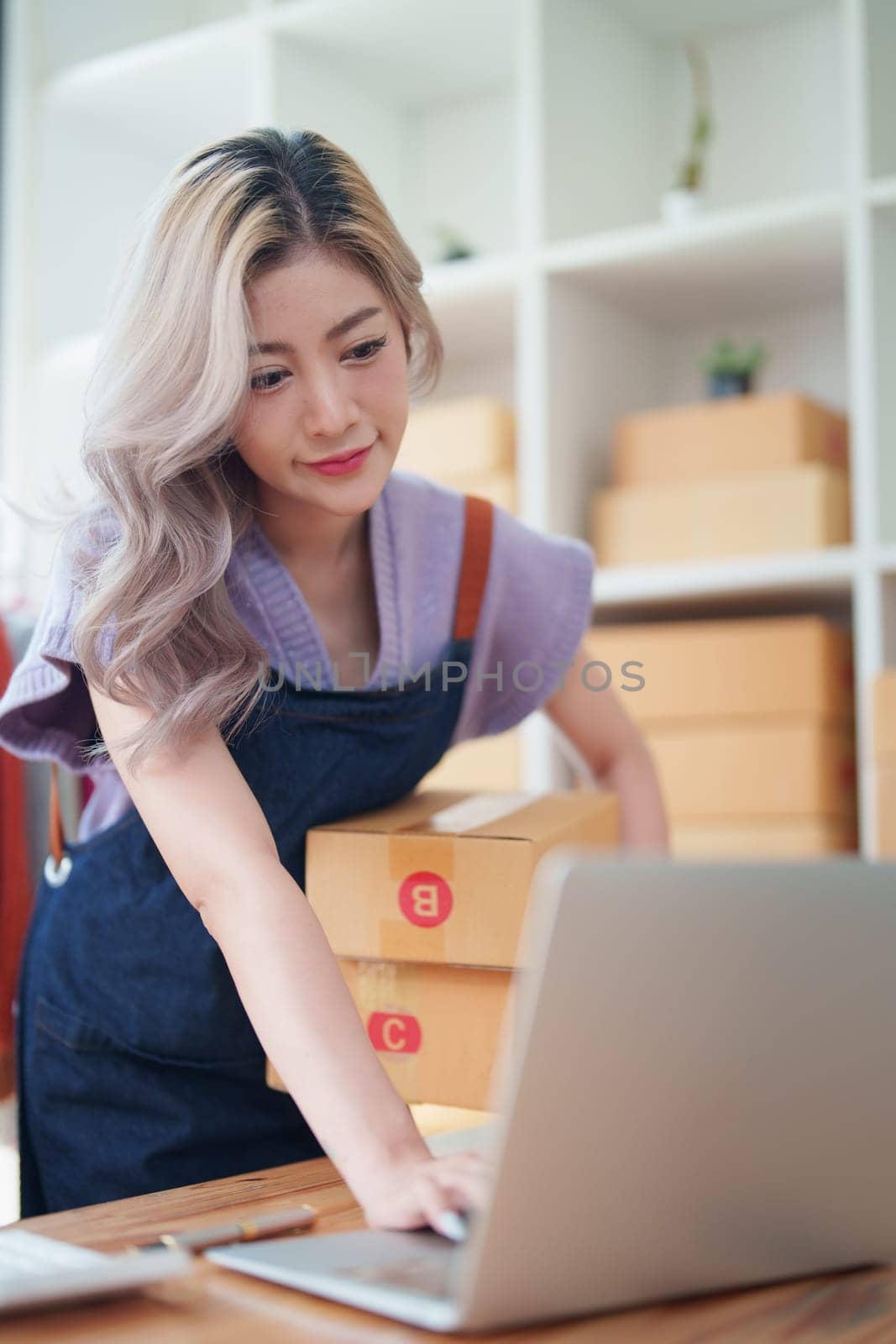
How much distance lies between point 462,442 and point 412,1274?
5.21 feet

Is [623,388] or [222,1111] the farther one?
[623,388]

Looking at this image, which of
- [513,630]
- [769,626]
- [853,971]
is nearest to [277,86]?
[769,626]

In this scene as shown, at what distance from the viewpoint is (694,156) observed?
205 centimetres

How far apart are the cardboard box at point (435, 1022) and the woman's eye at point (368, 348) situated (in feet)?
1.30

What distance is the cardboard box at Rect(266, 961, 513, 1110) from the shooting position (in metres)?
0.92

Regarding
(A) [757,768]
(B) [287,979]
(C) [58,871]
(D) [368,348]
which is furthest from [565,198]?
(B) [287,979]

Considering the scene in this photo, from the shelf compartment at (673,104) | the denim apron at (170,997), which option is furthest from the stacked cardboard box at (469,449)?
the denim apron at (170,997)

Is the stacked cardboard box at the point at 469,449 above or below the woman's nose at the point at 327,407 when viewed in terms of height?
above

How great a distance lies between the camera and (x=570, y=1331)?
54cm

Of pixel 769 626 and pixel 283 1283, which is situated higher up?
pixel 769 626

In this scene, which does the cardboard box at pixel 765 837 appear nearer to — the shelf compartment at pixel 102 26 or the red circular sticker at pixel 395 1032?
the red circular sticker at pixel 395 1032

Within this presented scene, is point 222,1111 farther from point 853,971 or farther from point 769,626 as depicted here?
point 769,626

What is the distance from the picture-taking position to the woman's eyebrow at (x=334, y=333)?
36.1 inches

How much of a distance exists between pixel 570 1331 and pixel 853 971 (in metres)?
0.17
